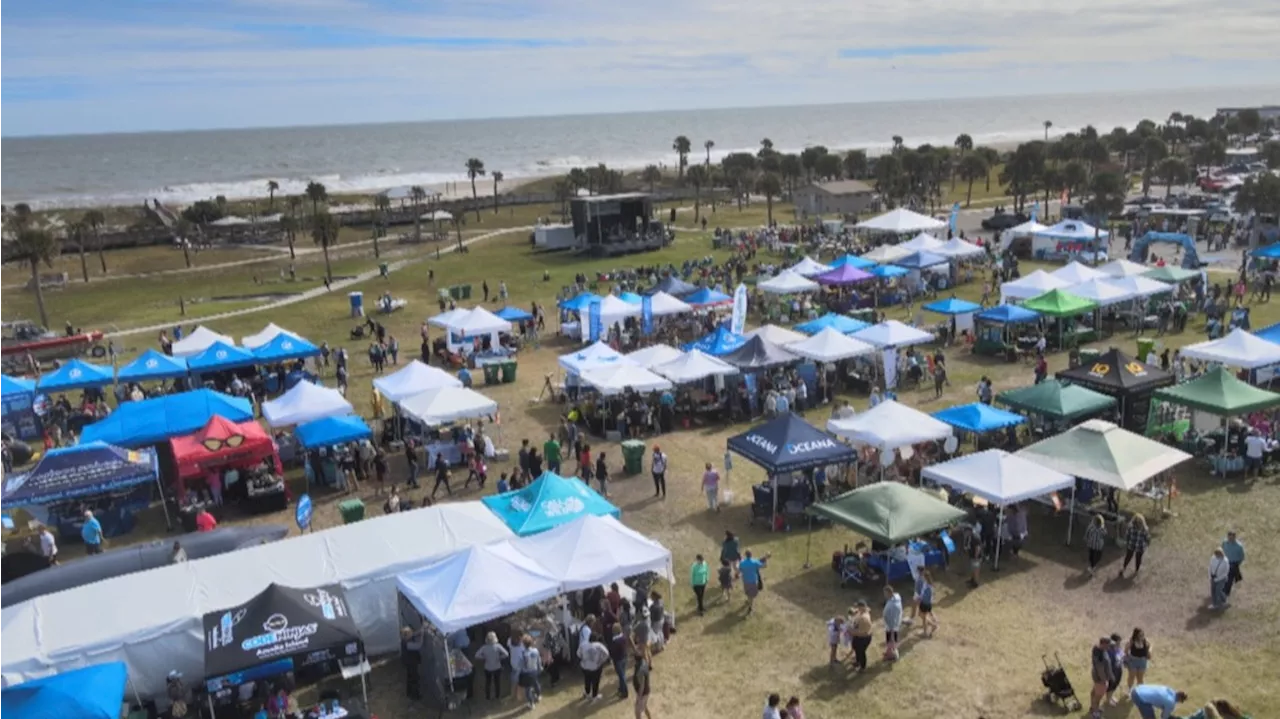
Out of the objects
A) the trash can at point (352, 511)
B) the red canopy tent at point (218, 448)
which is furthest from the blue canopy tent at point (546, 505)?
the red canopy tent at point (218, 448)

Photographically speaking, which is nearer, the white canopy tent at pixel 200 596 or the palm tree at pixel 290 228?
the white canopy tent at pixel 200 596

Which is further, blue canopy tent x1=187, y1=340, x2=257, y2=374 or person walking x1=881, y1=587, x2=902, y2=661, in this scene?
blue canopy tent x1=187, y1=340, x2=257, y2=374

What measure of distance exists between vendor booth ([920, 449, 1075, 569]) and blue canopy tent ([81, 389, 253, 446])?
15.0m

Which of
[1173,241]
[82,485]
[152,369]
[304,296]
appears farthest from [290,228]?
[1173,241]

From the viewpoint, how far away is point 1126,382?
1955cm

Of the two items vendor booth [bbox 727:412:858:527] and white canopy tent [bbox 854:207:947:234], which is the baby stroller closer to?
vendor booth [bbox 727:412:858:527]

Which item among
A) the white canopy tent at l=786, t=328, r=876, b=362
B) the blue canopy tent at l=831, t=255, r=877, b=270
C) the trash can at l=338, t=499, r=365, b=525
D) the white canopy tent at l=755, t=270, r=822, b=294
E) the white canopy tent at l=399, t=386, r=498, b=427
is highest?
the blue canopy tent at l=831, t=255, r=877, b=270

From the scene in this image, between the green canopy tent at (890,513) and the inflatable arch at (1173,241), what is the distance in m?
27.8

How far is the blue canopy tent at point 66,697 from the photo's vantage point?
32.0 feet

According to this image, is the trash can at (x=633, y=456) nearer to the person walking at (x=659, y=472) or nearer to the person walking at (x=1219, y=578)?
the person walking at (x=659, y=472)

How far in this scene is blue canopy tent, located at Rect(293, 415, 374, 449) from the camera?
19.3 meters

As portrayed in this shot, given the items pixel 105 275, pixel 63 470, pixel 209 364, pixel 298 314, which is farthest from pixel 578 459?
pixel 105 275

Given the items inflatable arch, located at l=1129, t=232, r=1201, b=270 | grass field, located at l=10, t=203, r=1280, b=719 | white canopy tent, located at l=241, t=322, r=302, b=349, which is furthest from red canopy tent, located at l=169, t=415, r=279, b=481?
inflatable arch, located at l=1129, t=232, r=1201, b=270

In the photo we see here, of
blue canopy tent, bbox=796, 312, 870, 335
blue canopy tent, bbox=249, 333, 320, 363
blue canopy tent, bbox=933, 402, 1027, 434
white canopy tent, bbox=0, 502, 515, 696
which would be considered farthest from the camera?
blue canopy tent, bbox=249, 333, 320, 363
